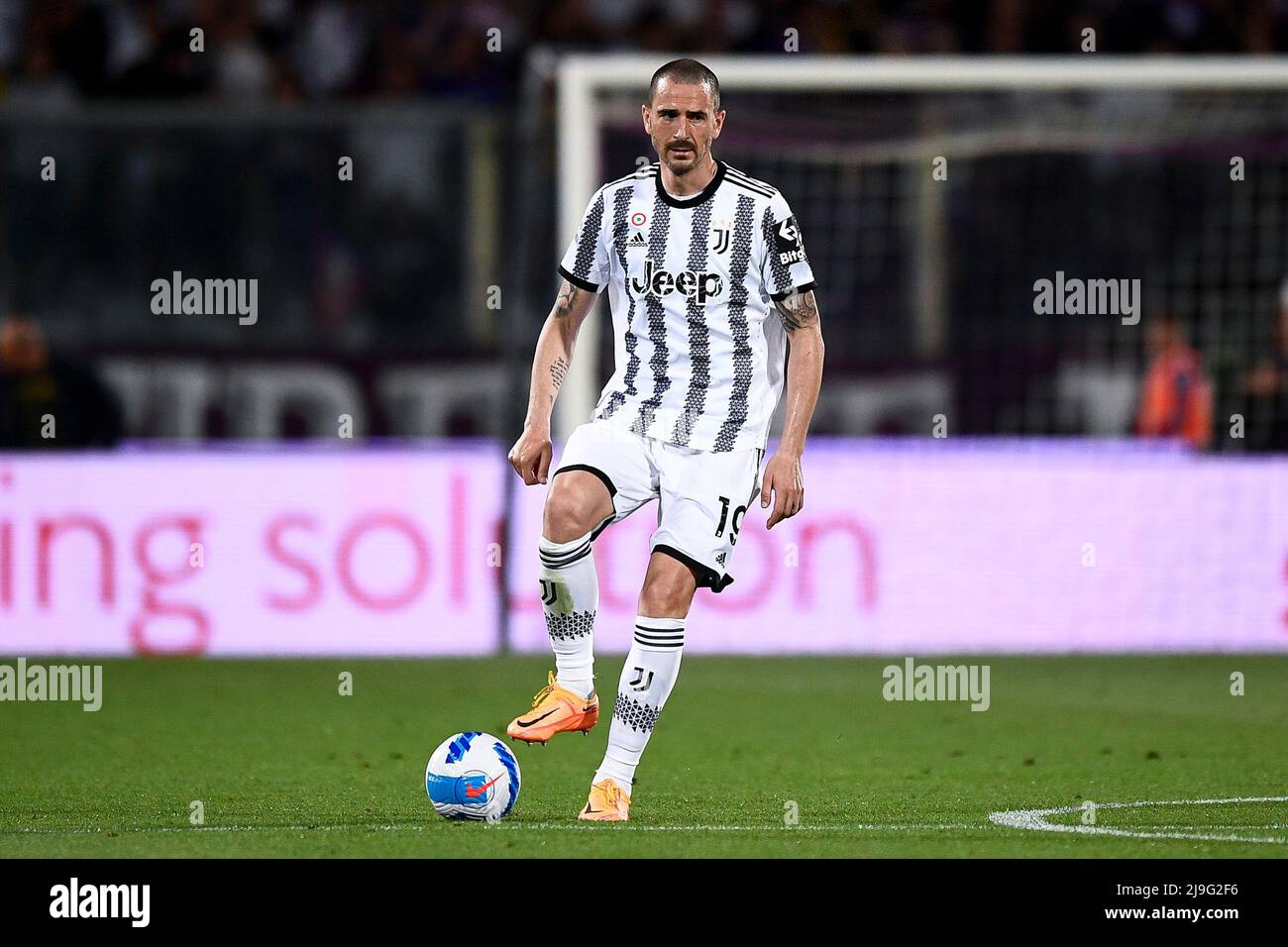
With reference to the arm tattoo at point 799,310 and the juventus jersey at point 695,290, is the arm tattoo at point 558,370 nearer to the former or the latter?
the juventus jersey at point 695,290

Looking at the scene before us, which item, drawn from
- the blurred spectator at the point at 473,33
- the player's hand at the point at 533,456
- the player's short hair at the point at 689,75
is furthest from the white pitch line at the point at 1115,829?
the blurred spectator at the point at 473,33

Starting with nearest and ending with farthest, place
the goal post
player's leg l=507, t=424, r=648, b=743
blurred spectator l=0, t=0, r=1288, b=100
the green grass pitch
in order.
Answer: the green grass pitch
player's leg l=507, t=424, r=648, b=743
the goal post
blurred spectator l=0, t=0, r=1288, b=100

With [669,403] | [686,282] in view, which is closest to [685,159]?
[686,282]

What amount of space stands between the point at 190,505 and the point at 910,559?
4.09 metres

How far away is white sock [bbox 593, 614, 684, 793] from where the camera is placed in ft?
21.5

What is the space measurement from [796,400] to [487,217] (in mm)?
9653

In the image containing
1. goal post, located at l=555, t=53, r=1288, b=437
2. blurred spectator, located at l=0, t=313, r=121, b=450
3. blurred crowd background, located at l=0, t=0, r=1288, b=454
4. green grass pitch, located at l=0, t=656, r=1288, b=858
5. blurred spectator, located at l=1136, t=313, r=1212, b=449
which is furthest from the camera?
blurred spectator, located at l=1136, t=313, r=1212, b=449

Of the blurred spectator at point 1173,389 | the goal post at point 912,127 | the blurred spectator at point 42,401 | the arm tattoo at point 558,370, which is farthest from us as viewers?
the blurred spectator at point 1173,389

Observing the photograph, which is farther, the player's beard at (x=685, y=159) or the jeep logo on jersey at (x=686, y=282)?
the jeep logo on jersey at (x=686, y=282)

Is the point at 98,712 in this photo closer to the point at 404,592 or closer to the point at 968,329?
the point at 404,592

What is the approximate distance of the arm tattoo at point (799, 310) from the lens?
22.0 feet

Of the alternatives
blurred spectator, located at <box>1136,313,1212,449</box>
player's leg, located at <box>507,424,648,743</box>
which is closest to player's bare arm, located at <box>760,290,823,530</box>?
player's leg, located at <box>507,424,648,743</box>

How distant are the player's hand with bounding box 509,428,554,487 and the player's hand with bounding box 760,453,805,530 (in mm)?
658

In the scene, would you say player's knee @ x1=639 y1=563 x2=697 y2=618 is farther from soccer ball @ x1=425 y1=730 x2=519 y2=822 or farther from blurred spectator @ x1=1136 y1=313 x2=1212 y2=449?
blurred spectator @ x1=1136 y1=313 x2=1212 y2=449
